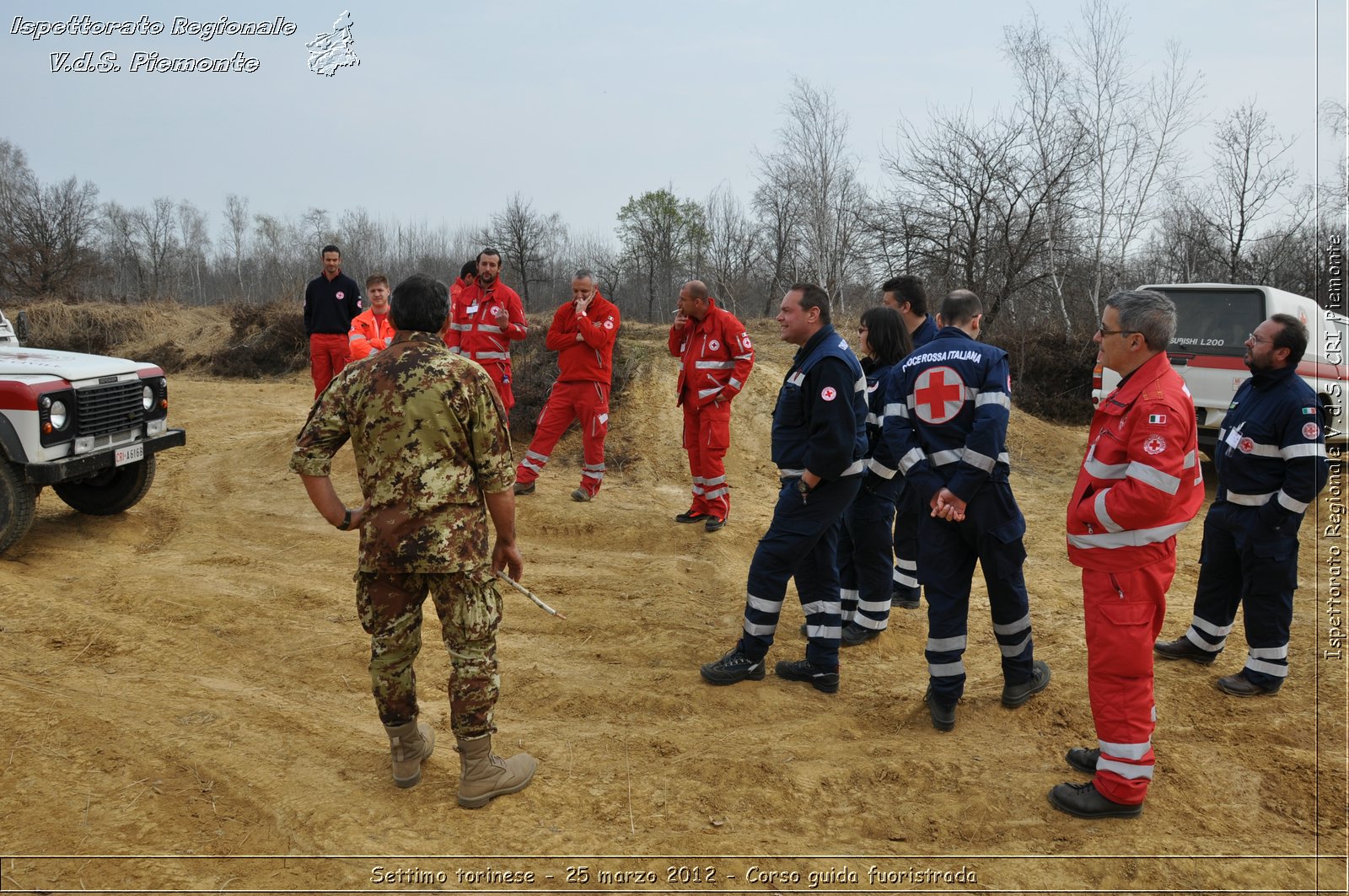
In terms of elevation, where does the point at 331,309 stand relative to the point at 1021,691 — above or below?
above

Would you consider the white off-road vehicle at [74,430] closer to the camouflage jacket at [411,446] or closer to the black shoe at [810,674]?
the camouflage jacket at [411,446]

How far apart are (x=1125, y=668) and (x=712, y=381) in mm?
4842

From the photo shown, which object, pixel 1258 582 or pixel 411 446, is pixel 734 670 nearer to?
pixel 411 446

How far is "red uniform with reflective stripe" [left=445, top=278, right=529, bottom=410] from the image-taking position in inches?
347

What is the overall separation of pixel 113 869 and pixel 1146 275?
31.4m

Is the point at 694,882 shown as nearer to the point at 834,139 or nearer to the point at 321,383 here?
the point at 321,383

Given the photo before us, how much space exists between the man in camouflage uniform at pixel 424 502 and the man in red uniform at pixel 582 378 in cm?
493

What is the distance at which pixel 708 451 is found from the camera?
25.9ft

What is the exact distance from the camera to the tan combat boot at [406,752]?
3545 mm

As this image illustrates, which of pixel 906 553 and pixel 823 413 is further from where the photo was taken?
pixel 906 553

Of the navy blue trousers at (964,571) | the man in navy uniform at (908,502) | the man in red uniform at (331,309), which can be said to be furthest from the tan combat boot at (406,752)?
the man in red uniform at (331,309)

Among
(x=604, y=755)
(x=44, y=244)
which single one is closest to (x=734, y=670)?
(x=604, y=755)

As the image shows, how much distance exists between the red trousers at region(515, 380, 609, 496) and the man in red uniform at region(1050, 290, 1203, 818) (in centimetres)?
568

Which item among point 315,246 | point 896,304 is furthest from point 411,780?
point 315,246
